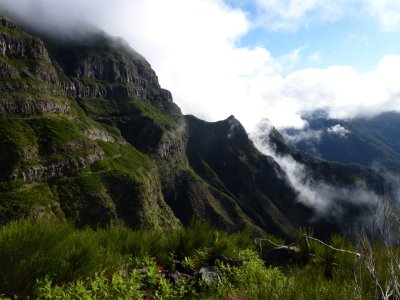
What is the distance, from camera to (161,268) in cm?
1039

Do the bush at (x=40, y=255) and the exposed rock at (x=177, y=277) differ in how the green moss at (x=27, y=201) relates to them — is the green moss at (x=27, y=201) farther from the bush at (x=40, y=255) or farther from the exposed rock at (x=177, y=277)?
the bush at (x=40, y=255)

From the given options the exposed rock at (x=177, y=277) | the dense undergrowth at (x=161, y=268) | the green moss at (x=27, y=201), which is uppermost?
the dense undergrowth at (x=161, y=268)

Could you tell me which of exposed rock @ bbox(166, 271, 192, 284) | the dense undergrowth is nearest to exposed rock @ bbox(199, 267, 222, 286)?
the dense undergrowth

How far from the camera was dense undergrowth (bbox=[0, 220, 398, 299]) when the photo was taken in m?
7.01

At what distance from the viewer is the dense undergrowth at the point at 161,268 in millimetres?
7007

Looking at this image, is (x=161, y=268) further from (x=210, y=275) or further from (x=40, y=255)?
(x=40, y=255)

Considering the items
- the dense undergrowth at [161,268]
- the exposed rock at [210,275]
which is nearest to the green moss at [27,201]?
the dense undergrowth at [161,268]

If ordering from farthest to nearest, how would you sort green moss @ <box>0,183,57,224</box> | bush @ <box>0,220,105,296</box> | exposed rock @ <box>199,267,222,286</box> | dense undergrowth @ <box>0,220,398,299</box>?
green moss @ <box>0,183,57,224</box>
exposed rock @ <box>199,267,222,286</box>
bush @ <box>0,220,105,296</box>
dense undergrowth @ <box>0,220,398,299</box>

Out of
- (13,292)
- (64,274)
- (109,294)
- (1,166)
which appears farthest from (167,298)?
(1,166)

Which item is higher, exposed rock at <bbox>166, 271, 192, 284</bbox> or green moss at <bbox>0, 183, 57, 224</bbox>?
exposed rock at <bbox>166, 271, 192, 284</bbox>

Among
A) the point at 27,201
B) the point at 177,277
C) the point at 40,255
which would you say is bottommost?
the point at 27,201

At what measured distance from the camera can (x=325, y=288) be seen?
23.0 feet

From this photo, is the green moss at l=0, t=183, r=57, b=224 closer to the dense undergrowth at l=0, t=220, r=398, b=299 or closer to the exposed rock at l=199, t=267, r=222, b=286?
the dense undergrowth at l=0, t=220, r=398, b=299

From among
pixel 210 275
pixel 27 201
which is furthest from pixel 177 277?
pixel 27 201
